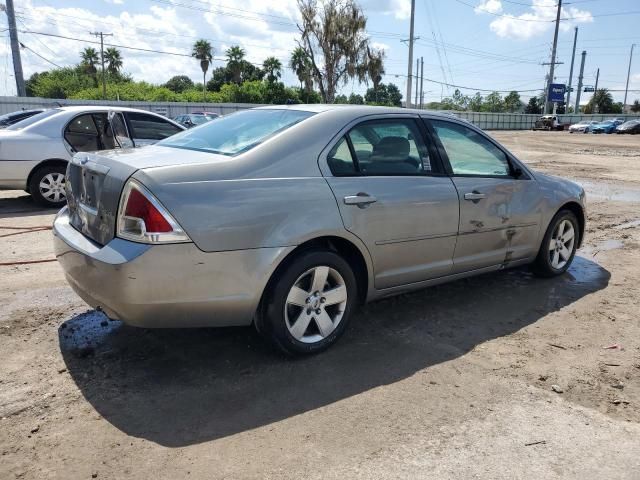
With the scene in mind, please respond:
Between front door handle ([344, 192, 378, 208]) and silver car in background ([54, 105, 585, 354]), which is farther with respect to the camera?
front door handle ([344, 192, 378, 208])

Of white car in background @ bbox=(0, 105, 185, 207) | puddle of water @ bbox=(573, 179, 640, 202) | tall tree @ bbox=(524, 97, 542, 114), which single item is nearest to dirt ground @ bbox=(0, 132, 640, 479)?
white car in background @ bbox=(0, 105, 185, 207)

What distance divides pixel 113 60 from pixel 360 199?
262 feet

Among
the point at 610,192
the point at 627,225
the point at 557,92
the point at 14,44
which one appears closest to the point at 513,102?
the point at 557,92

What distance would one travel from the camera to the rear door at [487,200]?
14.0 ft

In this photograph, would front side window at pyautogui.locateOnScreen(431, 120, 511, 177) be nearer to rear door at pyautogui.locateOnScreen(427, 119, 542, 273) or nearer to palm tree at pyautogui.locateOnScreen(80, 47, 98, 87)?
rear door at pyautogui.locateOnScreen(427, 119, 542, 273)

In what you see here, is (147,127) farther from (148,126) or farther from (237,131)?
(237,131)

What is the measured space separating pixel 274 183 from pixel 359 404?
138 cm

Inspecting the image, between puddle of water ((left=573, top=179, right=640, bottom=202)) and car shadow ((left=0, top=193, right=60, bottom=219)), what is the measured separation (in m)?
9.89

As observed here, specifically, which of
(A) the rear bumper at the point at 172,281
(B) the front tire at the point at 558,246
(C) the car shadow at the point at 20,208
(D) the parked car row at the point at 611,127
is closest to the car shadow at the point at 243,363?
(A) the rear bumper at the point at 172,281

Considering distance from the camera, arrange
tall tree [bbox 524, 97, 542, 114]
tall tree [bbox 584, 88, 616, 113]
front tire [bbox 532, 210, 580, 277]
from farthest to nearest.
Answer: tall tree [bbox 584, 88, 616, 113], tall tree [bbox 524, 97, 542, 114], front tire [bbox 532, 210, 580, 277]

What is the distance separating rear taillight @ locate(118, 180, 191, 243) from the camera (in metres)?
2.87

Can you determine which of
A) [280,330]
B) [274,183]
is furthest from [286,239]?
[280,330]

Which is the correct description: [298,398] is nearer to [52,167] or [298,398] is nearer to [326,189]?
[326,189]

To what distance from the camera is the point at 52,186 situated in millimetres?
8242
